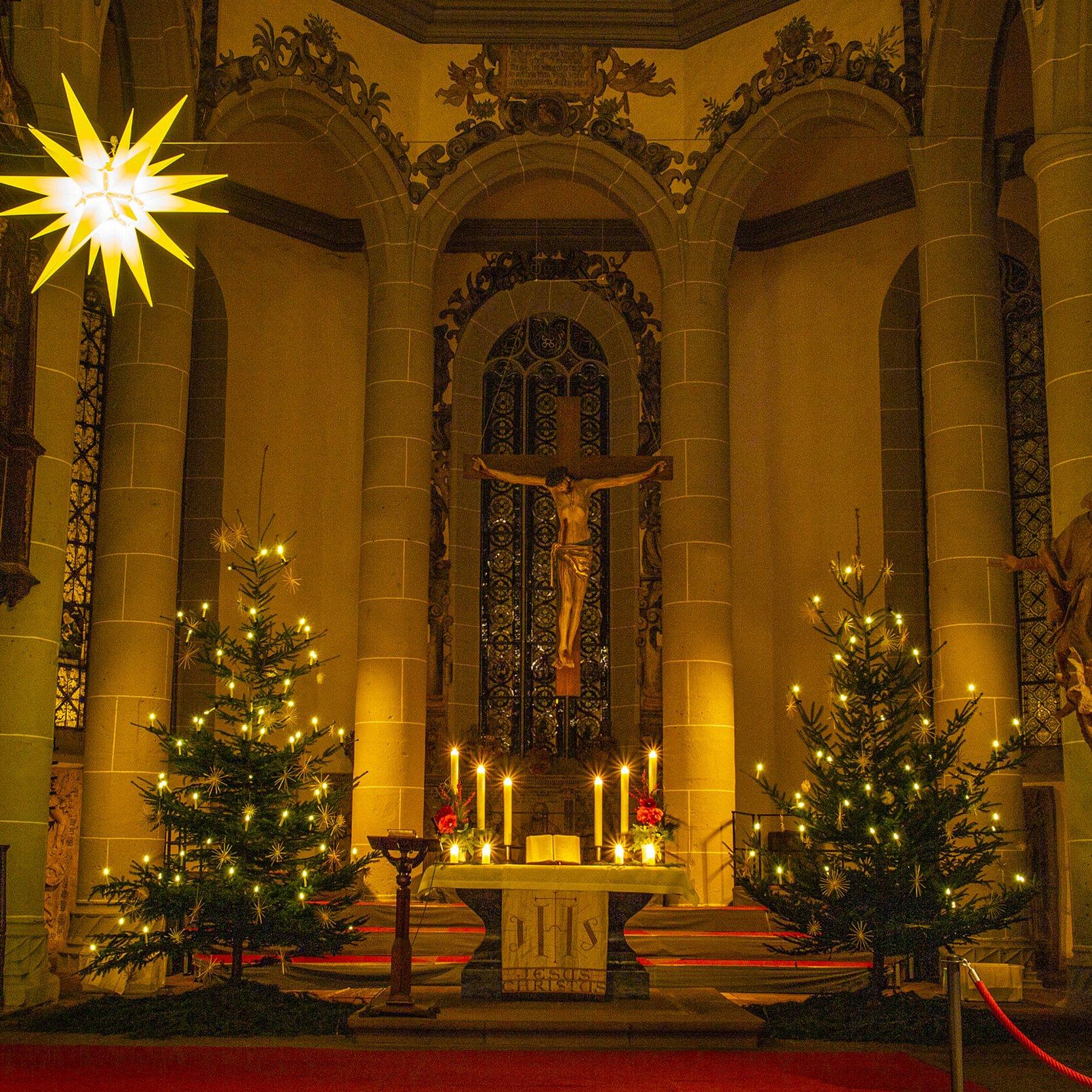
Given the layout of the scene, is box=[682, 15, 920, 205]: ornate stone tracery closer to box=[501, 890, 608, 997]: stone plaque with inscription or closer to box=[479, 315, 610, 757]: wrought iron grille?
box=[479, 315, 610, 757]: wrought iron grille

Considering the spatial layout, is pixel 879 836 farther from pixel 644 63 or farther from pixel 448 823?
pixel 644 63

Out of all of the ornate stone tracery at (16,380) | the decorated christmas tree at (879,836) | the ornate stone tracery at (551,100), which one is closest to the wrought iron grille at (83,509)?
the ornate stone tracery at (551,100)

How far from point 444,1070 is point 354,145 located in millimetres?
10308

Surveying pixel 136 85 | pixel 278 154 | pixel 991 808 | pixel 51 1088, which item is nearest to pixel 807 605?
A: pixel 991 808

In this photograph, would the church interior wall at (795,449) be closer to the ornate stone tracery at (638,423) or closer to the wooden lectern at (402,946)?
the ornate stone tracery at (638,423)

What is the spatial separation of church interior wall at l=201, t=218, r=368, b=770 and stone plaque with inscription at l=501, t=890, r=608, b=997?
22.3 feet

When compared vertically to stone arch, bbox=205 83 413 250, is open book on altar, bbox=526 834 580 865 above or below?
below

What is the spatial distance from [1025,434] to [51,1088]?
12.4 m

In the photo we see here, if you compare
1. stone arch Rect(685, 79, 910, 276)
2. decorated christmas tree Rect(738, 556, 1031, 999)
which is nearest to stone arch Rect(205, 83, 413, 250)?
stone arch Rect(685, 79, 910, 276)

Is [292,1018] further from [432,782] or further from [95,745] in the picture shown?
[432,782]

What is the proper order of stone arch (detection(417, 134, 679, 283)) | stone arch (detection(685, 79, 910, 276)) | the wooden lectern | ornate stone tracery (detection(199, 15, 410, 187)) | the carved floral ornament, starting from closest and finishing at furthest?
1. the wooden lectern
2. ornate stone tracery (detection(199, 15, 410, 187))
3. the carved floral ornament
4. stone arch (detection(685, 79, 910, 276))
5. stone arch (detection(417, 134, 679, 283))

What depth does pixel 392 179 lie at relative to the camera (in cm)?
1538

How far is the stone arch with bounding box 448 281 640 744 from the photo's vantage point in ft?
54.5

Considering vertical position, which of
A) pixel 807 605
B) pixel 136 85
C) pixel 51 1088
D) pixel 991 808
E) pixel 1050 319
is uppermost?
pixel 136 85
